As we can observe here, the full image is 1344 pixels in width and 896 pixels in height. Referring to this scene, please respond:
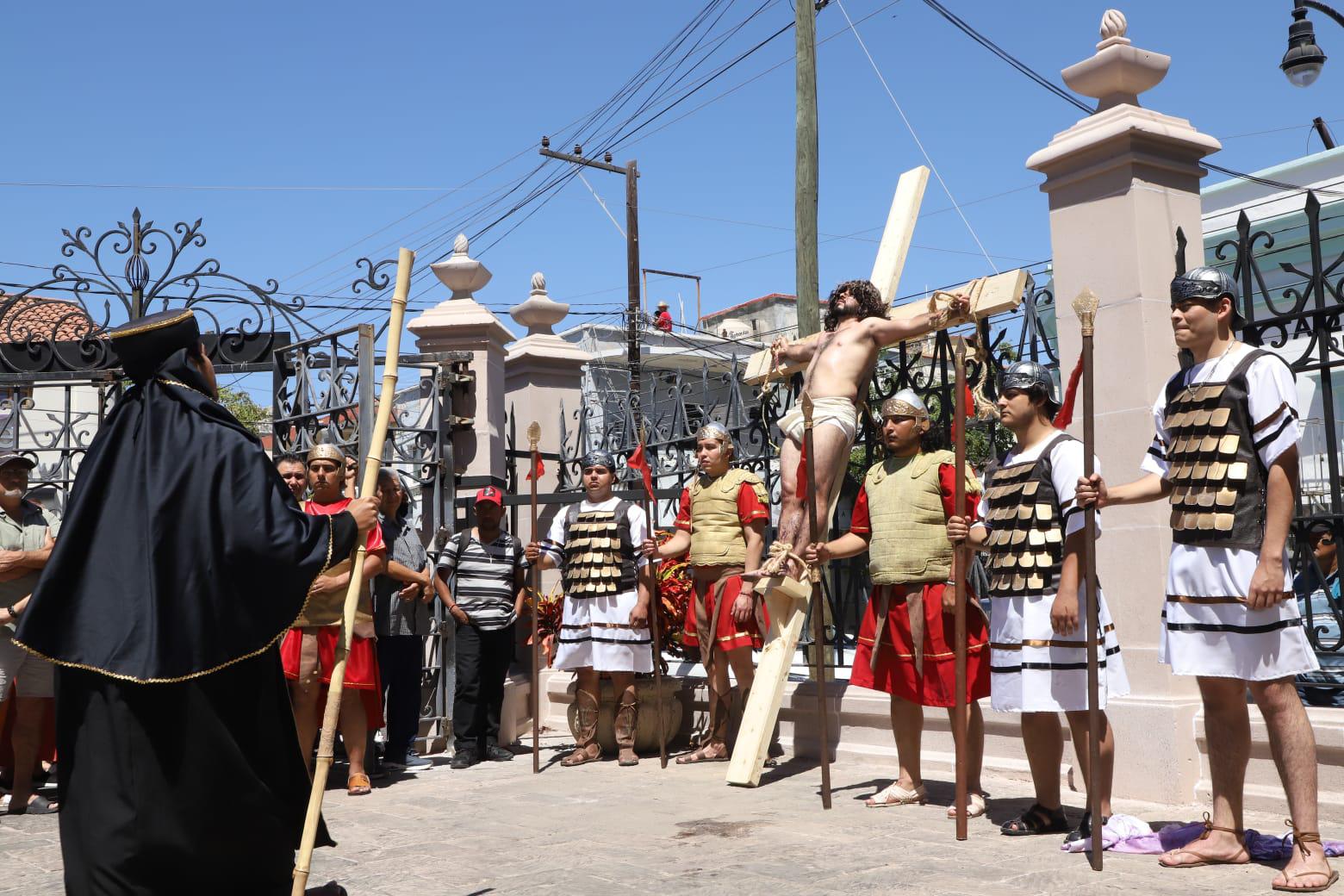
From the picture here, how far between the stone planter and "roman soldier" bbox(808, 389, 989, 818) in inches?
91.3

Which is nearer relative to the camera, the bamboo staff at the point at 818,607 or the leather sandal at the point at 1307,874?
the leather sandal at the point at 1307,874

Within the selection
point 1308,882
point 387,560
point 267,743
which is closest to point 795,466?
point 387,560

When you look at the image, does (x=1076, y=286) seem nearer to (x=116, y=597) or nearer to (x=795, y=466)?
(x=795, y=466)

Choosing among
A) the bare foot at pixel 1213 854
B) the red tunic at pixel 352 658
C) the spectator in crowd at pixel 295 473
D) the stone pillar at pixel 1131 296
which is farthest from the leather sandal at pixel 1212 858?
the spectator in crowd at pixel 295 473

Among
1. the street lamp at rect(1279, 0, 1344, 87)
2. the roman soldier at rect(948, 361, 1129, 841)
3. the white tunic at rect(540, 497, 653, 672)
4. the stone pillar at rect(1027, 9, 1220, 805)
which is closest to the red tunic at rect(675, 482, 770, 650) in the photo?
the white tunic at rect(540, 497, 653, 672)

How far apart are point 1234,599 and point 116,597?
3.74m

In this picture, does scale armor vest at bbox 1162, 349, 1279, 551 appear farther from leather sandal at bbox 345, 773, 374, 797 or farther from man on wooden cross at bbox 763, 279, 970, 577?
leather sandal at bbox 345, 773, 374, 797

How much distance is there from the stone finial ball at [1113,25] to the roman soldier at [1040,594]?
2.04 meters

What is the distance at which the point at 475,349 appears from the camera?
32.3ft

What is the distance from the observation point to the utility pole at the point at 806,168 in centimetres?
1198

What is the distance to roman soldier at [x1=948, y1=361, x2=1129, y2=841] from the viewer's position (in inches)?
206

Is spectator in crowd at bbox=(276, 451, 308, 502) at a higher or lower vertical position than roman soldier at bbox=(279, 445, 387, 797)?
higher

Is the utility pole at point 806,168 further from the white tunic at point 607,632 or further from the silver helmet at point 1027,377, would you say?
the silver helmet at point 1027,377

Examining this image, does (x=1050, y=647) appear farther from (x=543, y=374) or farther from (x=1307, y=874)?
(x=543, y=374)
